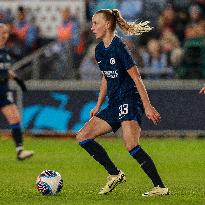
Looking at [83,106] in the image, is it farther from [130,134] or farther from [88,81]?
[130,134]

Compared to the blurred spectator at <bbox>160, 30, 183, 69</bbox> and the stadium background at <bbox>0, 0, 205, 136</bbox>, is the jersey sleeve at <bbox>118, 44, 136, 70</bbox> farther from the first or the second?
the blurred spectator at <bbox>160, 30, 183, 69</bbox>

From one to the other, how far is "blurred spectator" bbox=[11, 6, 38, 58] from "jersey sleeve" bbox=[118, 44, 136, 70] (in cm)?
1293

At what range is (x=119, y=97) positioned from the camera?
10898mm

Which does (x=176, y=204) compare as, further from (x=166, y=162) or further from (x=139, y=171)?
(x=166, y=162)

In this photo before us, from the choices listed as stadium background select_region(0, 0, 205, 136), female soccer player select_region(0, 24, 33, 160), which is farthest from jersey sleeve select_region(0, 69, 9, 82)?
stadium background select_region(0, 0, 205, 136)

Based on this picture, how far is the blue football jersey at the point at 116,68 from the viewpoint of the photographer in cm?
1080

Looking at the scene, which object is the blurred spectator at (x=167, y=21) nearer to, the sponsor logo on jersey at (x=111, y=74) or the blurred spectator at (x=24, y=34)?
the blurred spectator at (x=24, y=34)

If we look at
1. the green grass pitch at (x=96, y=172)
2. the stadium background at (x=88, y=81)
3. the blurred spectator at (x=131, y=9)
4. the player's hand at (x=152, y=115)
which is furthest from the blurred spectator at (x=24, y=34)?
the player's hand at (x=152, y=115)

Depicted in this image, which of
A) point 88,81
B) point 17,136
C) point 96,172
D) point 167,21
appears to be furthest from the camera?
point 167,21

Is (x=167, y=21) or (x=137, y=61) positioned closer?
(x=137, y=61)

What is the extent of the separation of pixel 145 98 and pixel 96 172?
4.11 metres

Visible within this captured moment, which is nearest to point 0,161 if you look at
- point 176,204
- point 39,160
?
point 39,160

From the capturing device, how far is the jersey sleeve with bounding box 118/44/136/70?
10633 mm

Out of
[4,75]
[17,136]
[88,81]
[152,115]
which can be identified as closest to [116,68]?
[152,115]
